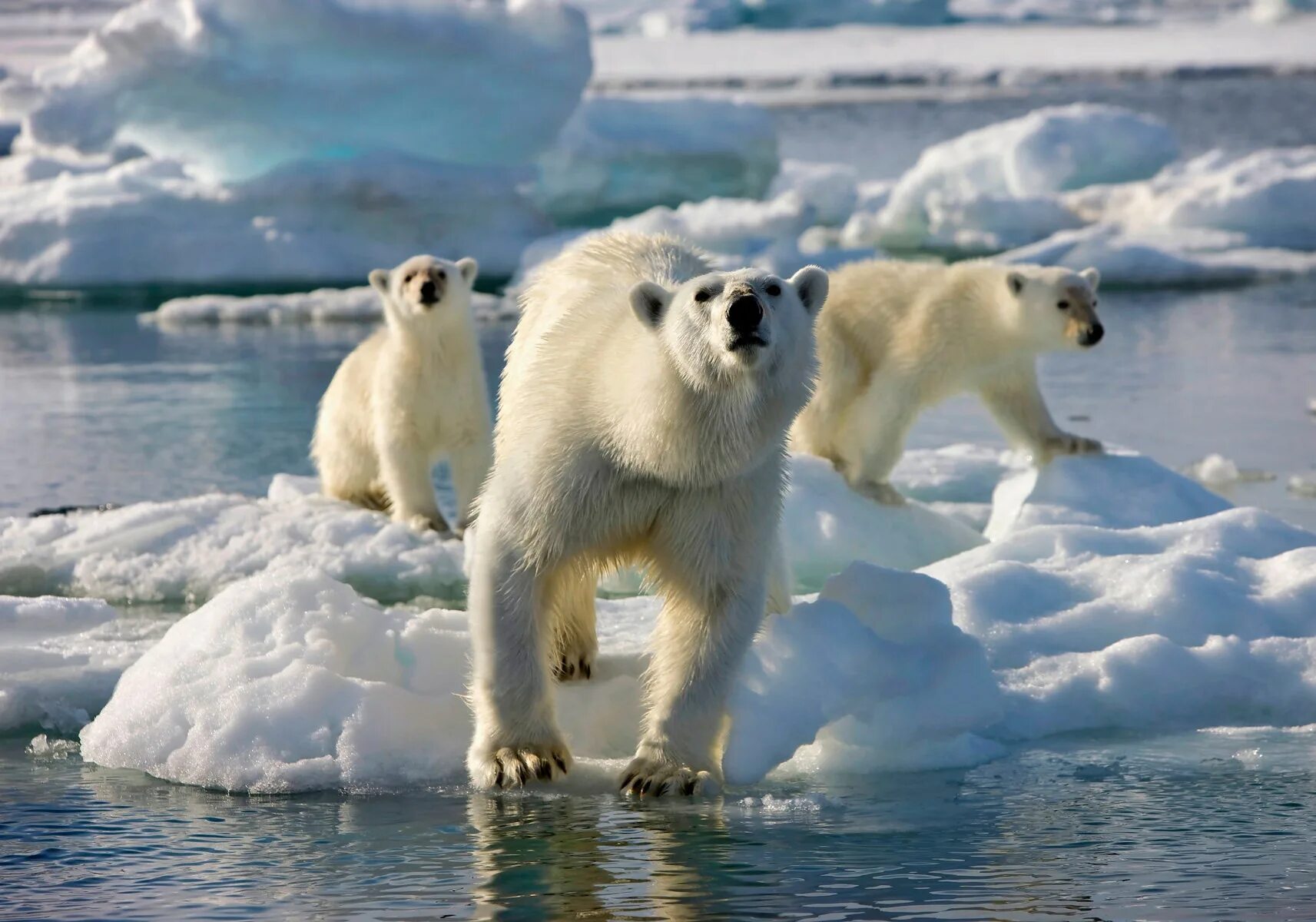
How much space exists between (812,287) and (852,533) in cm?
270

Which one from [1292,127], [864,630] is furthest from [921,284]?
[1292,127]

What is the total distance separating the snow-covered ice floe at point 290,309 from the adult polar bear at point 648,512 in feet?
37.2

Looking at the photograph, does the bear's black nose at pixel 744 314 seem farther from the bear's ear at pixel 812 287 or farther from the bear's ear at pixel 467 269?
the bear's ear at pixel 467 269

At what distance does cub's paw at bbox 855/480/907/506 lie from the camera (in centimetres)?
648

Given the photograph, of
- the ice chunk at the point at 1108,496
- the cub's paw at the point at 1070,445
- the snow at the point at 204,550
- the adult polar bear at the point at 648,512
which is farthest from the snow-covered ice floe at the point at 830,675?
the cub's paw at the point at 1070,445

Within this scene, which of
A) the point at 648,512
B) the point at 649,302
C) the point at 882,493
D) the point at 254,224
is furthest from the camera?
the point at 254,224

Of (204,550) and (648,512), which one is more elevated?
(204,550)

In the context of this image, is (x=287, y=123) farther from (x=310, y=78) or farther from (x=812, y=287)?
(x=812, y=287)

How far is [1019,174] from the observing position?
22.2 meters

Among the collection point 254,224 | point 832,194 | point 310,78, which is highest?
point 832,194

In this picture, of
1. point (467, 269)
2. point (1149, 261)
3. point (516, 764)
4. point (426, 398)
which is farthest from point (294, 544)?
point (1149, 261)

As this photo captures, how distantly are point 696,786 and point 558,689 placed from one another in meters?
0.69

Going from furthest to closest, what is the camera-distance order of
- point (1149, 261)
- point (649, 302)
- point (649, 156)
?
point (649, 156)
point (1149, 261)
point (649, 302)

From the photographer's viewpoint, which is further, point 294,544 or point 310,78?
point 310,78
